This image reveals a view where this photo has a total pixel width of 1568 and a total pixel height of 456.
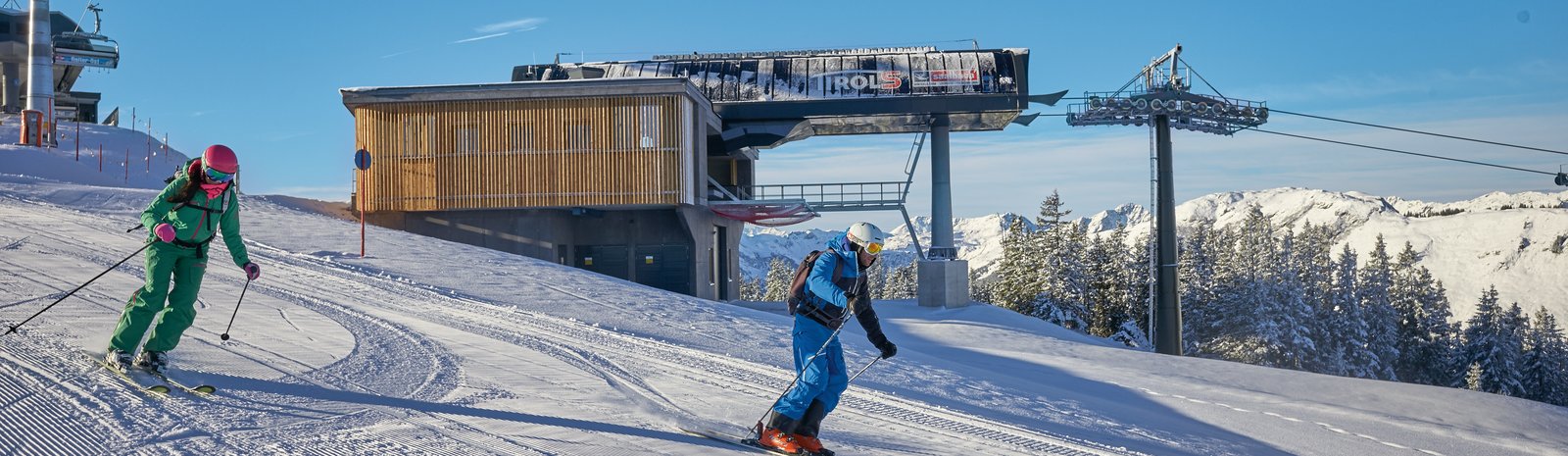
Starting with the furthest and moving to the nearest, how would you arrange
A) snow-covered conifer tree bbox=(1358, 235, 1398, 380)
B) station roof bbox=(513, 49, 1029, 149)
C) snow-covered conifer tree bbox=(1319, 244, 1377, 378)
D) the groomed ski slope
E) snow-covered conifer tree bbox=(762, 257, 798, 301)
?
snow-covered conifer tree bbox=(762, 257, 798, 301) < snow-covered conifer tree bbox=(1358, 235, 1398, 380) < snow-covered conifer tree bbox=(1319, 244, 1377, 378) < station roof bbox=(513, 49, 1029, 149) < the groomed ski slope

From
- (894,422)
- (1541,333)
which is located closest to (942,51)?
(894,422)

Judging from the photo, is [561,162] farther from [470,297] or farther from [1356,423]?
[1356,423]

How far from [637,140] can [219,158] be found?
19.4m

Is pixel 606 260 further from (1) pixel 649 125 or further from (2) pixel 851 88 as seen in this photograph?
(2) pixel 851 88

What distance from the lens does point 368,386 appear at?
844cm

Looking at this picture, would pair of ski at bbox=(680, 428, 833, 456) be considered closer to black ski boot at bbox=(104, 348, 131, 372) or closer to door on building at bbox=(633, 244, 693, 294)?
black ski boot at bbox=(104, 348, 131, 372)

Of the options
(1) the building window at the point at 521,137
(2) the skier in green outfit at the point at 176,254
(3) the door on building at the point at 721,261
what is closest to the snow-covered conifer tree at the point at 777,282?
(3) the door on building at the point at 721,261

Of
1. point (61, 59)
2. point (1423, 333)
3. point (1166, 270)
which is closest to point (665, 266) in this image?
point (1166, 270)

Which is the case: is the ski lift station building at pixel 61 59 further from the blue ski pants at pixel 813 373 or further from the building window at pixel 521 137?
the blue ski pants at pixel 813 373

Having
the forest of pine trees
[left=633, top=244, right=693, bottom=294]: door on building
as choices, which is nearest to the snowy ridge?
[left=633, top=244, right=693, bottom=294]: door on building

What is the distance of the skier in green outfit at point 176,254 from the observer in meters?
7.25

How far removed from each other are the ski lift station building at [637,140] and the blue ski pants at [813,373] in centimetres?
1942

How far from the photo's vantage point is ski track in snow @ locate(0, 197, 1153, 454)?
6457mm

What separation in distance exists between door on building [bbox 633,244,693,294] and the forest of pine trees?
91.9 feet
